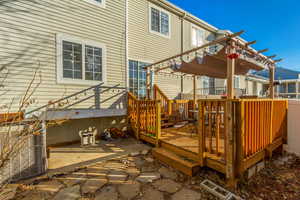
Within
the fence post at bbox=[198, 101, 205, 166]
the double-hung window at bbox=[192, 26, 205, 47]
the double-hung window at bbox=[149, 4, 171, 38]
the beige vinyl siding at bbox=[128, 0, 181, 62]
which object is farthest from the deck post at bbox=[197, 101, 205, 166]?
the double-hung window at bbox=[192, 26, 205, 47]

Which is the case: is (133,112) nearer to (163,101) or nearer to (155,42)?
(163,101)

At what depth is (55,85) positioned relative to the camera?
14.8ft

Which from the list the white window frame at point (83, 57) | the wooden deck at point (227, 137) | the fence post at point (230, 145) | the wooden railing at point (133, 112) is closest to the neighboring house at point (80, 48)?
the white window frame at point (83, 57)

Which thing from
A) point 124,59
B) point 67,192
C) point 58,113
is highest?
point 124,59

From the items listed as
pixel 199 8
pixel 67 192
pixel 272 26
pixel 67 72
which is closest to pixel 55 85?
pixel 67 72

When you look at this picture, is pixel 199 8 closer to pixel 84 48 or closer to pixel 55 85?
pixel 84 48

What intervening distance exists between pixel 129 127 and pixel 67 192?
11.7ft

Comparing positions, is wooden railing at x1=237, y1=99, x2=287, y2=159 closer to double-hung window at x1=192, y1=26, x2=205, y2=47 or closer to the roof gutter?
double-hung window at x1=192, y1=26, x2=205, y2=47

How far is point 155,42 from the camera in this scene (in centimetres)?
718

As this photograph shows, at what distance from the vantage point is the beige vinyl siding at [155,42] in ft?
21.0

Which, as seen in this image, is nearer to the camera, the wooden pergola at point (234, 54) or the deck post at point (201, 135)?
the wooden pergola at point (234, 54)

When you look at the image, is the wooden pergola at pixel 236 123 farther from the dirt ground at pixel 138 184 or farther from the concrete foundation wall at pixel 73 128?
the concrete foundation wall at pixel 73 128

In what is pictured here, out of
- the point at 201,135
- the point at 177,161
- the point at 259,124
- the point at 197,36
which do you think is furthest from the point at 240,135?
the point at 197,36

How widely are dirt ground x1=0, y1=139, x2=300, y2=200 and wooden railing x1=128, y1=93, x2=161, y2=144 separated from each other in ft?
3.68
